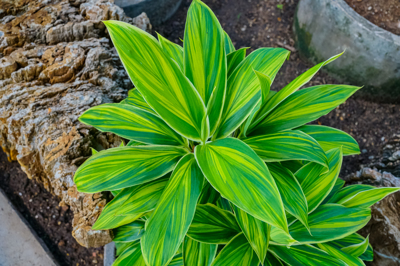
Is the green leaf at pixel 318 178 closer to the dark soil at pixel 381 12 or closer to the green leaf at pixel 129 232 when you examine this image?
the green leaf at pixel 129 232

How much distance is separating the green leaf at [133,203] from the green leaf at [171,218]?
101mm

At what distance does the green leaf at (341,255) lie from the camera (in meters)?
0.84

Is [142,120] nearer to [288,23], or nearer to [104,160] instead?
[104,160]

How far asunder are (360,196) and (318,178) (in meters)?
0.22

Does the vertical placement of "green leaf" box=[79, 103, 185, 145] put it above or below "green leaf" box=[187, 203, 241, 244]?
above

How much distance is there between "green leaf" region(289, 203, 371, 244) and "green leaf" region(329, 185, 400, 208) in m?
0.07

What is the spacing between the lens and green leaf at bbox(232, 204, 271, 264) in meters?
0.70

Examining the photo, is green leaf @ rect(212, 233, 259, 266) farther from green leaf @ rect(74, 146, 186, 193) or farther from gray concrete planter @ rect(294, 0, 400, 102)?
gray concrete planter @ rect(294, 0, 400, 102)

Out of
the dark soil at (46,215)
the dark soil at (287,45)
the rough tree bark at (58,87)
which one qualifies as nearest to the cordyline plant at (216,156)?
the rough tree bark at (58,87)

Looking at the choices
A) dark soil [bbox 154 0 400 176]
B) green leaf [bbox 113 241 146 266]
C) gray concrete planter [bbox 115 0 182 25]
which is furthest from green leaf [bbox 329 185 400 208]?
gray concrete planter [bbox 115 0 182 25]

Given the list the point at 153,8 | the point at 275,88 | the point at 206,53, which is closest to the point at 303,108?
the point at 206,53

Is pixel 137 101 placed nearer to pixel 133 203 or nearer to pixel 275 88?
pixel 133 203

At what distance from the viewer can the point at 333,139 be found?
89cm

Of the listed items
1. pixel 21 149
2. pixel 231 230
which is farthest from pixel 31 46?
pixel 231 230
